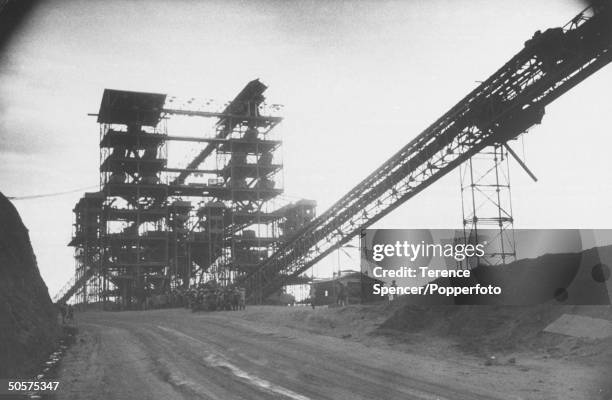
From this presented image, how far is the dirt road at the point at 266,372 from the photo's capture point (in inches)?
496

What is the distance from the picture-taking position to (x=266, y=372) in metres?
15.3

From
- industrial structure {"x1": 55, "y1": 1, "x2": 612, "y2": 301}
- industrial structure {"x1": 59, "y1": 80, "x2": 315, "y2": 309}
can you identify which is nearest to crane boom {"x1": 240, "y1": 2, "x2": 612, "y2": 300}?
industrial structure {"x1": 55, "y1": 1, "x2": 612, "y2": 301}

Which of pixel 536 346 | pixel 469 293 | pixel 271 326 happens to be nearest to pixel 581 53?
pixel 469 293

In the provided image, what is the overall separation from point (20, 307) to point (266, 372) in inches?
328

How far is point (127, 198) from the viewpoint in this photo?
234 ft

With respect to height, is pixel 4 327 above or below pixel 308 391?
above

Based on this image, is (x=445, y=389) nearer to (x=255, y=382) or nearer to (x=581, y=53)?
(x=255, y=382)

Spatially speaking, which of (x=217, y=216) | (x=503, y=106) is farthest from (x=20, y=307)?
(x=217, y=216)

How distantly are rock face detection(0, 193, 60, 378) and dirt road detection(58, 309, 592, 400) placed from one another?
1084 millimetres

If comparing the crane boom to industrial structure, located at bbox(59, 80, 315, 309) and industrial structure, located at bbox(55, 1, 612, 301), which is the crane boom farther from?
industrial structure, located at bbox(59, 80, 315, 309)

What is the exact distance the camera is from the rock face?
14.9 meters

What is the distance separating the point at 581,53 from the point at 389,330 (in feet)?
43.9

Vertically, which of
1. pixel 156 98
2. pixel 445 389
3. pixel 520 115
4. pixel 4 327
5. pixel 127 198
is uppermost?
pixel 156 98

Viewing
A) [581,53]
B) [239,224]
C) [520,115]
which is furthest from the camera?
[239,224]
